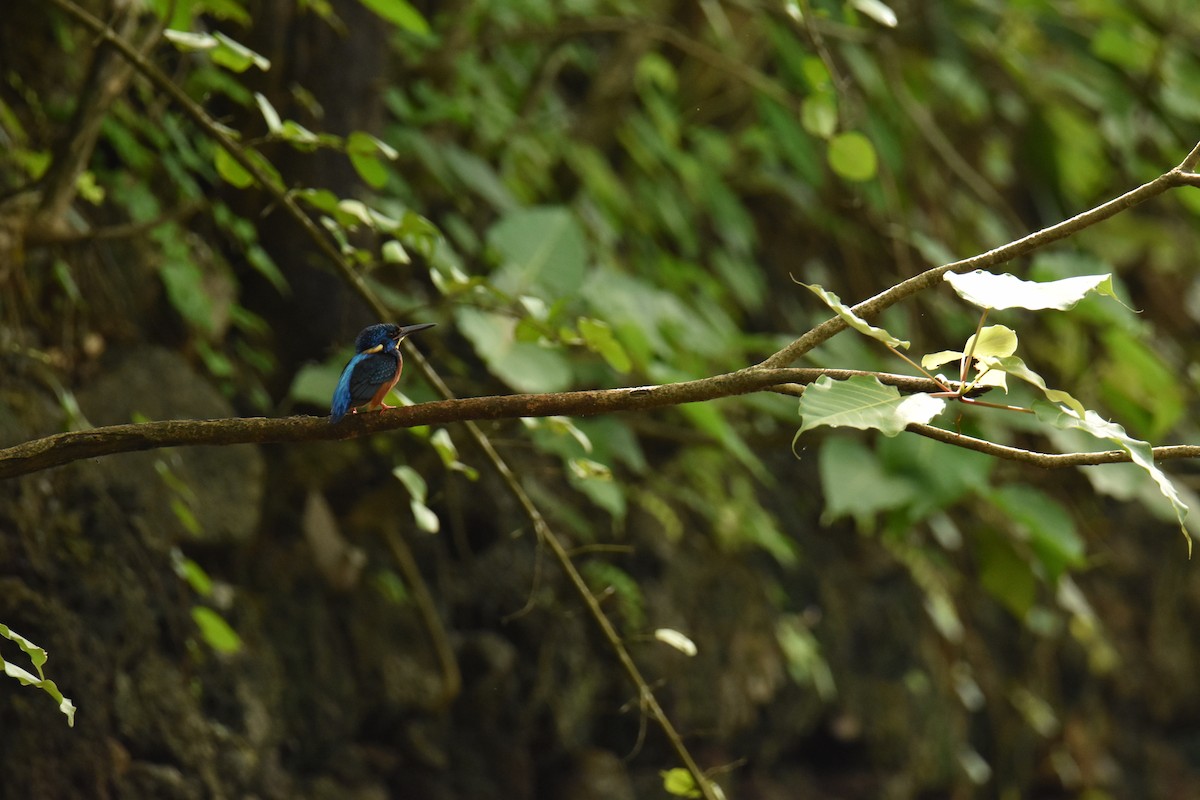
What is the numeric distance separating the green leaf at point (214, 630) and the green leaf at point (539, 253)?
40.0 inches

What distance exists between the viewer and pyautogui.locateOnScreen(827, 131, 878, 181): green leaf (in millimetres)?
2375

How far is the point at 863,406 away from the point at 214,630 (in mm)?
1633

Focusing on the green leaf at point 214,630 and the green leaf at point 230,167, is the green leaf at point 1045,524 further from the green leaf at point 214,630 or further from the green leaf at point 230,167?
the green leaf at point 230,167

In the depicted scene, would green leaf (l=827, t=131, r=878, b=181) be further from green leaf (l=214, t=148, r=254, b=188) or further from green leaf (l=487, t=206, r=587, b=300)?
green leaf (l=214, t=148, r=254, b=188)

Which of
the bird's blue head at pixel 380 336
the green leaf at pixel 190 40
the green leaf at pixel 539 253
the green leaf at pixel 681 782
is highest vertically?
the green leaf at pixel 190 40

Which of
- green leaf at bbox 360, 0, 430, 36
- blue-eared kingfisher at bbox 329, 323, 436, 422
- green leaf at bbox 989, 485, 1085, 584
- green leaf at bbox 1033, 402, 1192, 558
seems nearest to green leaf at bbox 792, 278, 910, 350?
green leaf at bbox 1033, 402, 1192, 558

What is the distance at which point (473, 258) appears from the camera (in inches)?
153

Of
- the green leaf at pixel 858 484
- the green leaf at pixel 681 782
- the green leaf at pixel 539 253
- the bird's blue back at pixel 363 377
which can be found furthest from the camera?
the green leaf at pixel 858 484

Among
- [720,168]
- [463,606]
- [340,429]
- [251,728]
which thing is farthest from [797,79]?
[340,429]

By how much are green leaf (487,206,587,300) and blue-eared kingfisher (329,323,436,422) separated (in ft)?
3.55

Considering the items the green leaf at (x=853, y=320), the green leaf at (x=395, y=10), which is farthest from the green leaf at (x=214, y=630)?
the green leaf at (x=853, y=320)

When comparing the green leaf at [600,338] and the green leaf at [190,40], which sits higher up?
the green leaf at [190,40]

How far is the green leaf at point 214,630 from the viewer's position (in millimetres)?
2410

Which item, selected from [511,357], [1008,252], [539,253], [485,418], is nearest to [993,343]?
[1008,252]
